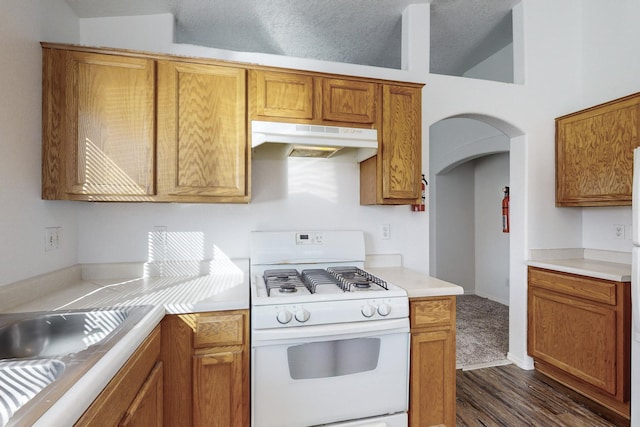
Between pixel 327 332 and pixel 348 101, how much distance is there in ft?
4.47

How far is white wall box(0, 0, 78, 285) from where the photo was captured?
138 cm

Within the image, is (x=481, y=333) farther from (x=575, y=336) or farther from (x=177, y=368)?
(x=177, y=368)

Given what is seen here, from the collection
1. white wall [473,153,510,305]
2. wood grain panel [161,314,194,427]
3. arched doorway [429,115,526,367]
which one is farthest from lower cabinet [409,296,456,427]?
white wall [473,153,510,305]

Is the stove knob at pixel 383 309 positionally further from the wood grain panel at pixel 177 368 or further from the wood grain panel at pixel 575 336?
the wood grain panel at pixel 575 336

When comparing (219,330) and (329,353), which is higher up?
(219,330)

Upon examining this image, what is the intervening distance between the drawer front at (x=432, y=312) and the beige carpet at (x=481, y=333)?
1312 mm

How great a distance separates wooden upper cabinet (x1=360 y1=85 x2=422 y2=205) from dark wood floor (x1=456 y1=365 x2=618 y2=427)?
1521 mm

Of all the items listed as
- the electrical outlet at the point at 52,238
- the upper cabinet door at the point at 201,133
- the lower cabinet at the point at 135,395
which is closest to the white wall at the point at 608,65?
the upper cabinet door at the point at 201,133

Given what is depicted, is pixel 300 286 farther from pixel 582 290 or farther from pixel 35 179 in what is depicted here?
pixel 582 290

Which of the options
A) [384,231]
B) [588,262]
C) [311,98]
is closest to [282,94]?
[311,98]

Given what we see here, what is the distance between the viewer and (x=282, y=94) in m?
1.90

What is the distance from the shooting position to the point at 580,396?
2.32 metres

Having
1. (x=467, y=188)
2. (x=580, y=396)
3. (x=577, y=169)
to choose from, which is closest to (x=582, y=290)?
(x=580, y=396)

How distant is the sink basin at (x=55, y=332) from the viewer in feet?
3.96
